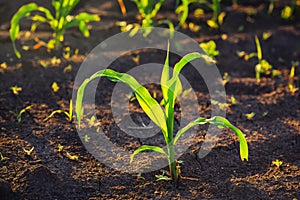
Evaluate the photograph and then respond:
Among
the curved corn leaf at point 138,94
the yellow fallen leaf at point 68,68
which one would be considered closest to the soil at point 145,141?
the yellow fallen leaf at point 68,68

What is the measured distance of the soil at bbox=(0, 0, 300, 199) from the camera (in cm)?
228

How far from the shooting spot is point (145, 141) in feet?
8.52

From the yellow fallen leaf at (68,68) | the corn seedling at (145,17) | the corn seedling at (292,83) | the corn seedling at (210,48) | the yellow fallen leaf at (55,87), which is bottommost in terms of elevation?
the corn seedling at (292,83)

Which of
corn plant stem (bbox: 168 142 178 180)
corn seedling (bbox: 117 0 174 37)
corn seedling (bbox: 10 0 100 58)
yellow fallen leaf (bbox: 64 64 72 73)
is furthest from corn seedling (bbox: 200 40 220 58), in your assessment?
corn plant stem (bbox: 168 142 178 180)

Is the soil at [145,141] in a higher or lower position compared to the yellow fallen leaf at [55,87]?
lower

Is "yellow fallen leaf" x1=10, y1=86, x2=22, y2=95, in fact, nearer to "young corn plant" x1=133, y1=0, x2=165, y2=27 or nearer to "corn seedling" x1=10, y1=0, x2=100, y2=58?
"corn seedling" x1=10, y1=0, x2=100, y2=58

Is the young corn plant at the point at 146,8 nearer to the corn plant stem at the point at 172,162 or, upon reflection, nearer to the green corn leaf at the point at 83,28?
the green corn leaf at the point at 83,28

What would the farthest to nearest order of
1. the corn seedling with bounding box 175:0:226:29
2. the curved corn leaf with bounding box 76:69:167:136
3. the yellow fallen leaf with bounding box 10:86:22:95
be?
the corn seedling with bounding box 175:0:226:29, the yellow fallen leaf with bounding box 10:86:22:95, the curved corn leaf with bounding box 76:69:167:136

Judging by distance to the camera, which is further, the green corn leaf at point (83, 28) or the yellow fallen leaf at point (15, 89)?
the green corn leaf at point (83, 28)

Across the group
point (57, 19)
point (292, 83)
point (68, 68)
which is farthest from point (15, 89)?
point (292, 83)

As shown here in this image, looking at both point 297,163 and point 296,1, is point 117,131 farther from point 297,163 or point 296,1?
point 296,1

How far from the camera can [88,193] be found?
2252mm

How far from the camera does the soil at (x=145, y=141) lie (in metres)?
2.28

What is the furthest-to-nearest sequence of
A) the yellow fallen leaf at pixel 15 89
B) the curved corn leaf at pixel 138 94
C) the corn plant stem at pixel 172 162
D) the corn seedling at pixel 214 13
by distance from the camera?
1. the corn seedling at pixel 214 13
2. the yellow fallen leaf at pixel 15 89
3. the corn plant stem at pixel 172 162
4. the curved corn leaf at pixel 138 94
